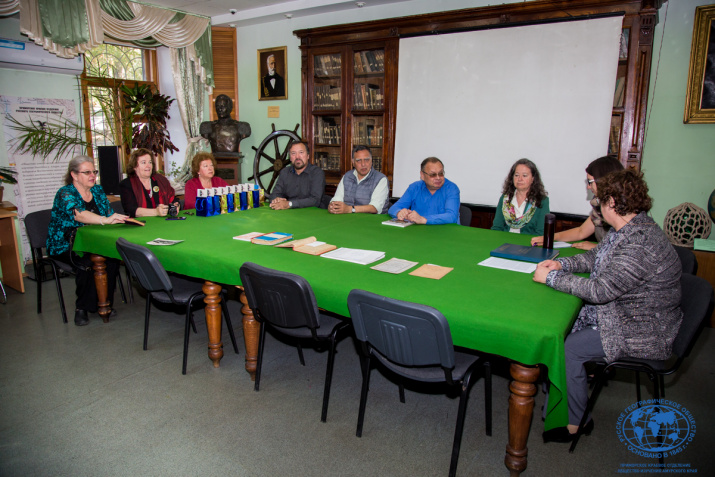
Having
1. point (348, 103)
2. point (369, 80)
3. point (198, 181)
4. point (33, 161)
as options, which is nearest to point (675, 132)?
point (369, 80)

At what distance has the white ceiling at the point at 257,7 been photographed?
17.3 feet

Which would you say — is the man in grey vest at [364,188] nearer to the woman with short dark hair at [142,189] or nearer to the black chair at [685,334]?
the woman with short dark hair at [142,189]

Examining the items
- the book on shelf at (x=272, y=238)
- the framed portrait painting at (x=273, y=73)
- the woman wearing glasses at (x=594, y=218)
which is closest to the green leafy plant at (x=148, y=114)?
the framed portrait painting at (x=273, y=73)

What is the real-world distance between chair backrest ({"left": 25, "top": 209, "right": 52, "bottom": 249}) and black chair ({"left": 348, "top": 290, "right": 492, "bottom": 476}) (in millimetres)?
2988

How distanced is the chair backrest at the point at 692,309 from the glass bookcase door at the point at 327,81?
4259mm

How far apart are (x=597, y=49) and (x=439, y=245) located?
8.64 feet

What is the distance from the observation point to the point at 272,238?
291cm

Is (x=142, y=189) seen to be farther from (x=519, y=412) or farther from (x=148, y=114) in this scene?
(x=519, y=412)

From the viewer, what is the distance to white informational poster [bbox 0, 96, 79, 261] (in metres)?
4.79

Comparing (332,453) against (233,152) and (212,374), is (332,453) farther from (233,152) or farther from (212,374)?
(233,152)

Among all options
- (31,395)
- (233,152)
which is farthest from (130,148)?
(31,395)

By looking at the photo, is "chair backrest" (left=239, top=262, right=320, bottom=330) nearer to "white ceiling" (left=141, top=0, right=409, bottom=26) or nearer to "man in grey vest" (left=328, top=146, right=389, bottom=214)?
"man in grey vest" (left=328, top=146, right=389, bottom=214)

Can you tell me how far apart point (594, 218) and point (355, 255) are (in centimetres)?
151

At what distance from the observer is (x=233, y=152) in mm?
6090
